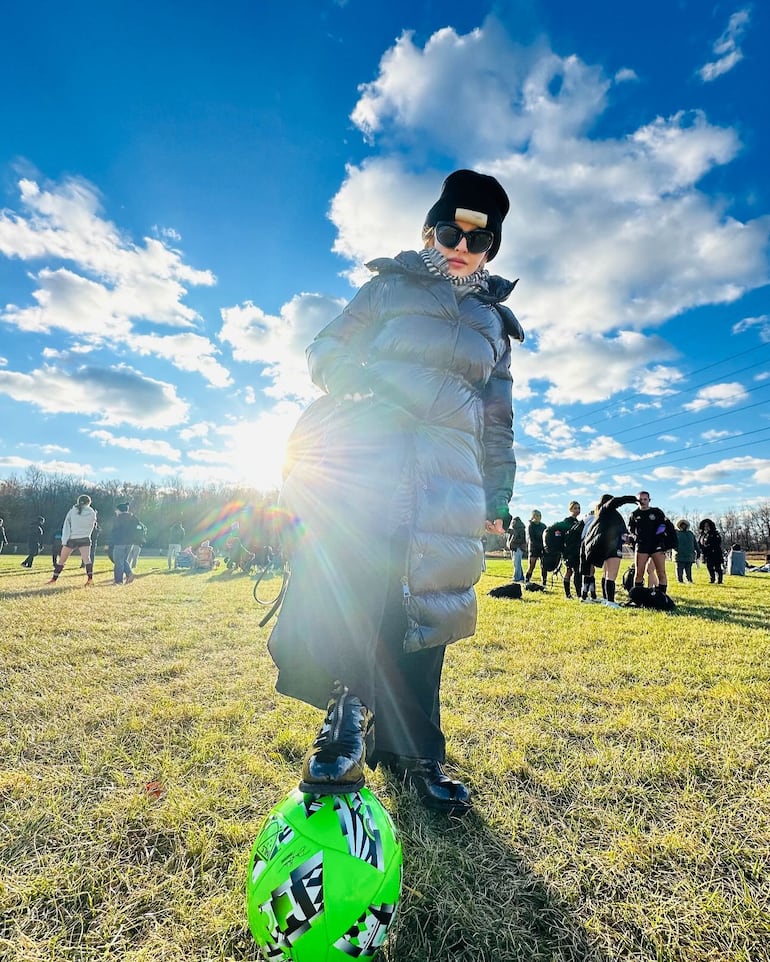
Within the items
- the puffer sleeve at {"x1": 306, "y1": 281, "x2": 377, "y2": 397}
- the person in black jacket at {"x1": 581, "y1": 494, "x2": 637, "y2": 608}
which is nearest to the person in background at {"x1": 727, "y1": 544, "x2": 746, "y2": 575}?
the person in black jacket at {"x1": 581, "y1": 494, "x2": 637, "y2": 608}

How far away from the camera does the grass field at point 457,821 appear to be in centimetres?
167

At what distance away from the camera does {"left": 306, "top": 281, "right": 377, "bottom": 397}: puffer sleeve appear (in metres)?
2.12

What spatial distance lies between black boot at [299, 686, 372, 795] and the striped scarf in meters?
2.11

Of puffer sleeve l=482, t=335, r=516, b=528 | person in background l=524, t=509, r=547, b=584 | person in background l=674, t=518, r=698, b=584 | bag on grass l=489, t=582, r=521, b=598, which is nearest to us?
puffer sleeve l=482, t=335, r=516, b=528

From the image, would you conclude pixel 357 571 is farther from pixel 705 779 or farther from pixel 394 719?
pixel 705 779

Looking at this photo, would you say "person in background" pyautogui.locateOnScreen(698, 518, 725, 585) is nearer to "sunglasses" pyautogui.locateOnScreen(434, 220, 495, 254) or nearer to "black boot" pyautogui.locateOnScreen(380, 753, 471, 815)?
"black boot" pyautogui.locateOnScreen(380, 753, 471, 815)

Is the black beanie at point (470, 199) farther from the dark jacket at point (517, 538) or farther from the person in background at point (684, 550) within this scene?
the person in background at point (684, 550)

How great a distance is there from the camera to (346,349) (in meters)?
2.34

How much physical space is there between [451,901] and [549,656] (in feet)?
14.4

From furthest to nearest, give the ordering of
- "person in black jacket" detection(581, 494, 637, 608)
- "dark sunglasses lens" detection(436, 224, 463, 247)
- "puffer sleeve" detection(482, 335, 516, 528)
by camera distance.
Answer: "person in black jacket" detection(581, 494, 637, 608)
"puffer sleeve" detection(482, 335, 516, 528)
"dark sunglasses lens" detection(436, 224, 463, 247)

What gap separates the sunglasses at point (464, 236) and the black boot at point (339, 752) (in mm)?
2402

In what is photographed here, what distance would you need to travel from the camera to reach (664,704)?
4.02 metres

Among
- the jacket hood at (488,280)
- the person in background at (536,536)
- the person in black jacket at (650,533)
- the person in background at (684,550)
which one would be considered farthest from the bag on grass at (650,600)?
the jacket hood at (488,280)

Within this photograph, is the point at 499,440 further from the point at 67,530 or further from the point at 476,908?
the point at 67,530
